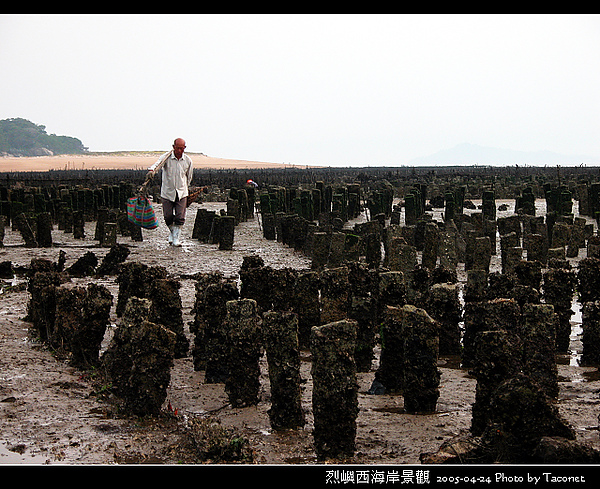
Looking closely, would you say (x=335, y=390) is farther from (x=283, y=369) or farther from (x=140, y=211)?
(x=140, y=211)

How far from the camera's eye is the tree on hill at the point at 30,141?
14400 cm

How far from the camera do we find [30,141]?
14938 centimetres

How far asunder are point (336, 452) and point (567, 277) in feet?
14.5

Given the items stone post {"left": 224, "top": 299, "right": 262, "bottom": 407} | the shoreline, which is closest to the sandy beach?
the shoreline

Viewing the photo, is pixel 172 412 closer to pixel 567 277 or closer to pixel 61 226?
pixel 567 277

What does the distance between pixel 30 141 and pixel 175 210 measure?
5789 inches

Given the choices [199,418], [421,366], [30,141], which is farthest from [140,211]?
[30,141]

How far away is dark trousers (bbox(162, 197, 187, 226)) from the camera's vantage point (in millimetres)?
14414

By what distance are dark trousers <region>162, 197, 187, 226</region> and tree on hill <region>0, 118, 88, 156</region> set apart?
13709 cm

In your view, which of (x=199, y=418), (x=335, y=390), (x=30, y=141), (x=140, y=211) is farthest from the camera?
(x=30, y=141)

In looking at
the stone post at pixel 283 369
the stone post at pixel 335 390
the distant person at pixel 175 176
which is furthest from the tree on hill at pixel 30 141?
the stone post at pixel 335 390

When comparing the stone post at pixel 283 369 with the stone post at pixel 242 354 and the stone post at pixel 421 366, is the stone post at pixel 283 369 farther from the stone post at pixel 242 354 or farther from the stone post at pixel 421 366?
the stone post at pixel 421 366
